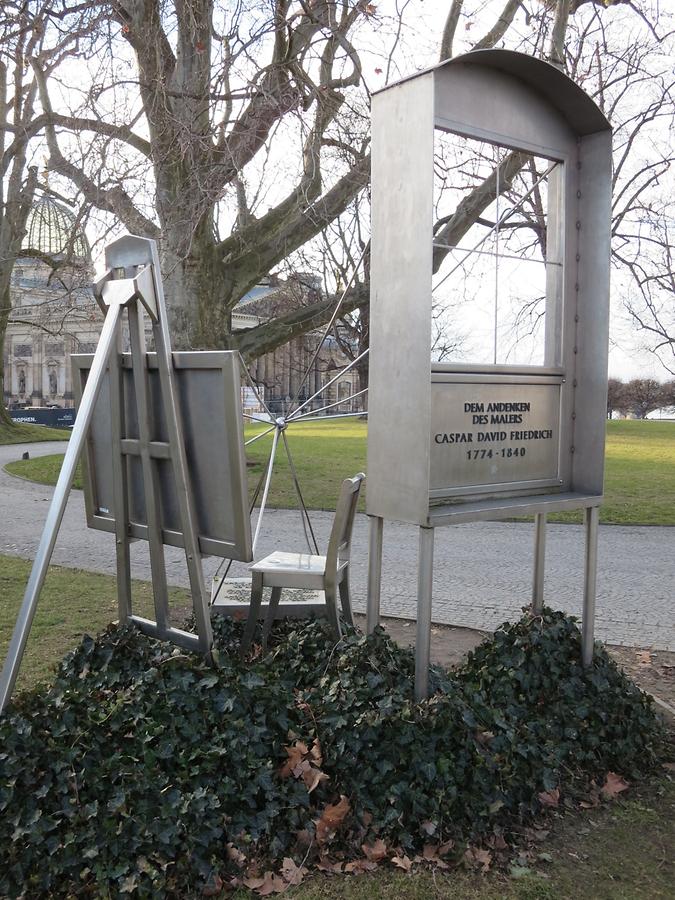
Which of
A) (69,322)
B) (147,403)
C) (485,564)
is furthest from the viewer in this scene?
(69,322)

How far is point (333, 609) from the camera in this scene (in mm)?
4641

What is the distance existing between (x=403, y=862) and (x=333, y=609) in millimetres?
1553

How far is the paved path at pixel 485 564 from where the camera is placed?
7199 mm

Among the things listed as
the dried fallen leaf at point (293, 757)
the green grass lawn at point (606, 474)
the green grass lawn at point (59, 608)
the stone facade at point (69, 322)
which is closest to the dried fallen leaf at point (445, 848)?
the dried fallen leaf at point (293, 757)

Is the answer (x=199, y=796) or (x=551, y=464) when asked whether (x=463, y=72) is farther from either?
(x=199, y=796)

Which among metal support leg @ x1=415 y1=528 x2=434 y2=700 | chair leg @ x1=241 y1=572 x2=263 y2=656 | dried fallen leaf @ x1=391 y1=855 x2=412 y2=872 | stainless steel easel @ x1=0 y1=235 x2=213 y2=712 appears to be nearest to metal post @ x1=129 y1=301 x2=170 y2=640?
stainless steel easel @ x1=0 y1=235 x2=213 y2=712

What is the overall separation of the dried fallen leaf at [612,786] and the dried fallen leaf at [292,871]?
1.52 m

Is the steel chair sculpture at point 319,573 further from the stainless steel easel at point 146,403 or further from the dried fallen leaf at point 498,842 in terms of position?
the dried fallen leaf at point 498,842

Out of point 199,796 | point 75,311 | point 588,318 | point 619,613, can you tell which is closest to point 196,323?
point 75,311

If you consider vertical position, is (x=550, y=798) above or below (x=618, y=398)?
below

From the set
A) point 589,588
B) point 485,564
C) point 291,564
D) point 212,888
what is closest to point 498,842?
point 212,888

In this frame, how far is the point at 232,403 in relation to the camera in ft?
12.5

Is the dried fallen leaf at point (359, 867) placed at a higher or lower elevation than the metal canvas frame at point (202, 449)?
lower

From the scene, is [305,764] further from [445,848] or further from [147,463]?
[147,463]
